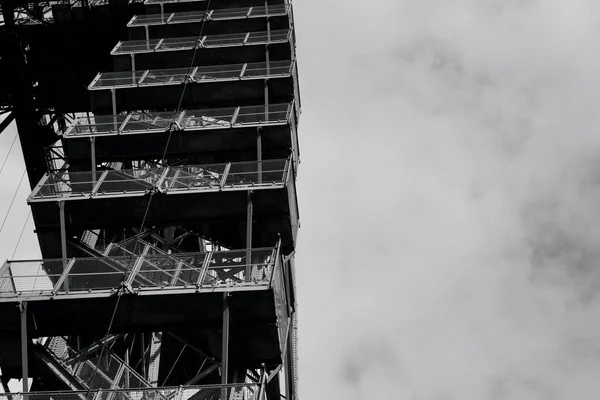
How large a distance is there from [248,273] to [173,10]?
18.6 m

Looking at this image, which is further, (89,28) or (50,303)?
(89,28)

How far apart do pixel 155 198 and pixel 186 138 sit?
415cm

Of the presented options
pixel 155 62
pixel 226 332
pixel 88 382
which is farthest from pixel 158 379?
pixel 155 62

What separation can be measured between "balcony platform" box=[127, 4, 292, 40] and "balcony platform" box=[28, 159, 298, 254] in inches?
435

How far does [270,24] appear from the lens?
40625 mm

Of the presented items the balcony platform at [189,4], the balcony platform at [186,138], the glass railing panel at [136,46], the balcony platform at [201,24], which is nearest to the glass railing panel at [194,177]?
the balcony platform at [186,138]

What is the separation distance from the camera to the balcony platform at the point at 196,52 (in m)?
38.2

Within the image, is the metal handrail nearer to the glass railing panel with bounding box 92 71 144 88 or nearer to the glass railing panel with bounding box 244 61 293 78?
the glass railing panel with bounding box 92 71 144 88

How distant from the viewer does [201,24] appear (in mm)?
40281

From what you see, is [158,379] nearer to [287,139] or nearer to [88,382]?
[88,382]

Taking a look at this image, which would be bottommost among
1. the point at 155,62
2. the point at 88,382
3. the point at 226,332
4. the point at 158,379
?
the point at 158,379

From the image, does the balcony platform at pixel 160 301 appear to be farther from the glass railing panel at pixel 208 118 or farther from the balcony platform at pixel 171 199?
the glass railing panel at pixel 208 118

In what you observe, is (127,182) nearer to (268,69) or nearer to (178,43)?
(268,69)

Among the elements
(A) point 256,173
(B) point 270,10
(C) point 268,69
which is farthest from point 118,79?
(A) point 256,173
